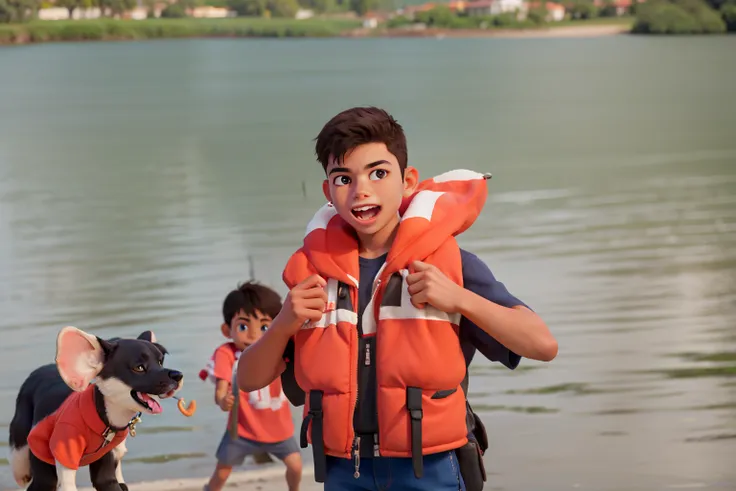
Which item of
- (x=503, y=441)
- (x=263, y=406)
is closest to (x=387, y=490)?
(x=263, y=406)

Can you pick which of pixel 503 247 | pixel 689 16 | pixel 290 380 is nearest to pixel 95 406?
pixel 290 380

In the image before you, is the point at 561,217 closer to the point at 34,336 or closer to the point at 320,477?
the point at 34,336

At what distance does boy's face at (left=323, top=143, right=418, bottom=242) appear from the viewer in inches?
137

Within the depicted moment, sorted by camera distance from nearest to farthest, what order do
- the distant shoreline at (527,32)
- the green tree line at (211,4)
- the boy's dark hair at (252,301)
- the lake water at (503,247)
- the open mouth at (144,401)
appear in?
the open mouth at (144,401)
the boy's dark hair at (252,301)
the lake water at (503,247)
the green tree line at (211,4)
the distant shoreline at (527,32)

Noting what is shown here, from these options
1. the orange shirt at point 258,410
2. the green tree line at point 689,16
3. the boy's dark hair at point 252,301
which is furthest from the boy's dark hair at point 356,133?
the green tree line at point 689,16

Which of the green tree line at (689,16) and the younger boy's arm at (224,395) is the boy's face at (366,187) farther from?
the green tree line at (689,16)

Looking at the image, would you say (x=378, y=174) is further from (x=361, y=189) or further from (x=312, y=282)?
(x=312, y=282)

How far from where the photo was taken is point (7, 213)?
1748 cm

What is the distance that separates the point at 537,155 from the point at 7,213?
11265 mm

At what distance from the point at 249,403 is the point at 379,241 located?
2.49 metres

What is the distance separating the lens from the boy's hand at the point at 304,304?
3443 millimetres

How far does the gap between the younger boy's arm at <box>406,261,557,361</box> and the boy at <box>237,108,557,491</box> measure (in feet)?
0.04

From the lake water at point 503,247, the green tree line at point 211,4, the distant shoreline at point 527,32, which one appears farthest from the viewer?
the distant shoreline at point 527,32

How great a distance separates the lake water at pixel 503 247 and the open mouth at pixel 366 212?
2.66 meters
